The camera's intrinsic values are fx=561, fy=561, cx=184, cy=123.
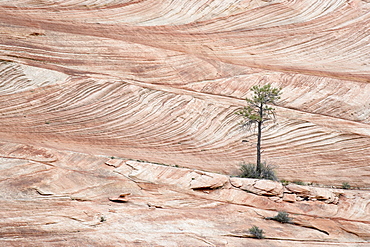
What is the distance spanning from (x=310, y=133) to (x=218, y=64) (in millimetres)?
6978

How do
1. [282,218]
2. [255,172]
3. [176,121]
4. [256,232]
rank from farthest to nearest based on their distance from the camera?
[176,121], [255,172], [282,218], [256,232]

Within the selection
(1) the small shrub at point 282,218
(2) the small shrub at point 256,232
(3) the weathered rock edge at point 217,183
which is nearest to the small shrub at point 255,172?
(3) the weathered rock edge at point 217,183

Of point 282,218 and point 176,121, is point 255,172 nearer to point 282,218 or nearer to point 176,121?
point 176,121

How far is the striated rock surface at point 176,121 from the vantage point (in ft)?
58.5

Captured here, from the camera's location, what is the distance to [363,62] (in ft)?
113

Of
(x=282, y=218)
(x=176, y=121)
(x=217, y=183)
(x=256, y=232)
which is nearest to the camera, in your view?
(x=256, y=232)

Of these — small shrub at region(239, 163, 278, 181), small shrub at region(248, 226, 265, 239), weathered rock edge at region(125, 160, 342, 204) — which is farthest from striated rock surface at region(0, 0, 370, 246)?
small shrub at region(239, 163, 278, 181)

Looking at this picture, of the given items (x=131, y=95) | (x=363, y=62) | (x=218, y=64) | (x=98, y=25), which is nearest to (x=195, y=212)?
(x=131, y=95)

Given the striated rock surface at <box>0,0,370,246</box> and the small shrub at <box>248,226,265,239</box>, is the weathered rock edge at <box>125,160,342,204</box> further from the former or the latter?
the small shrub at <box>248,226,265,239</box>

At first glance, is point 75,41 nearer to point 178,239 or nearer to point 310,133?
point 310,133

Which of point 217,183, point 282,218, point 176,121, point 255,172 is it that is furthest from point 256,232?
point 176,121

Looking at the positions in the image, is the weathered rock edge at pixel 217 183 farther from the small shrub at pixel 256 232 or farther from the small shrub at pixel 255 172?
the small shrub at pixel 256 232

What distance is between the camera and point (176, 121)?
2667 centimetres

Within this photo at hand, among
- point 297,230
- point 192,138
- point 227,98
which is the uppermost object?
point 227,98
